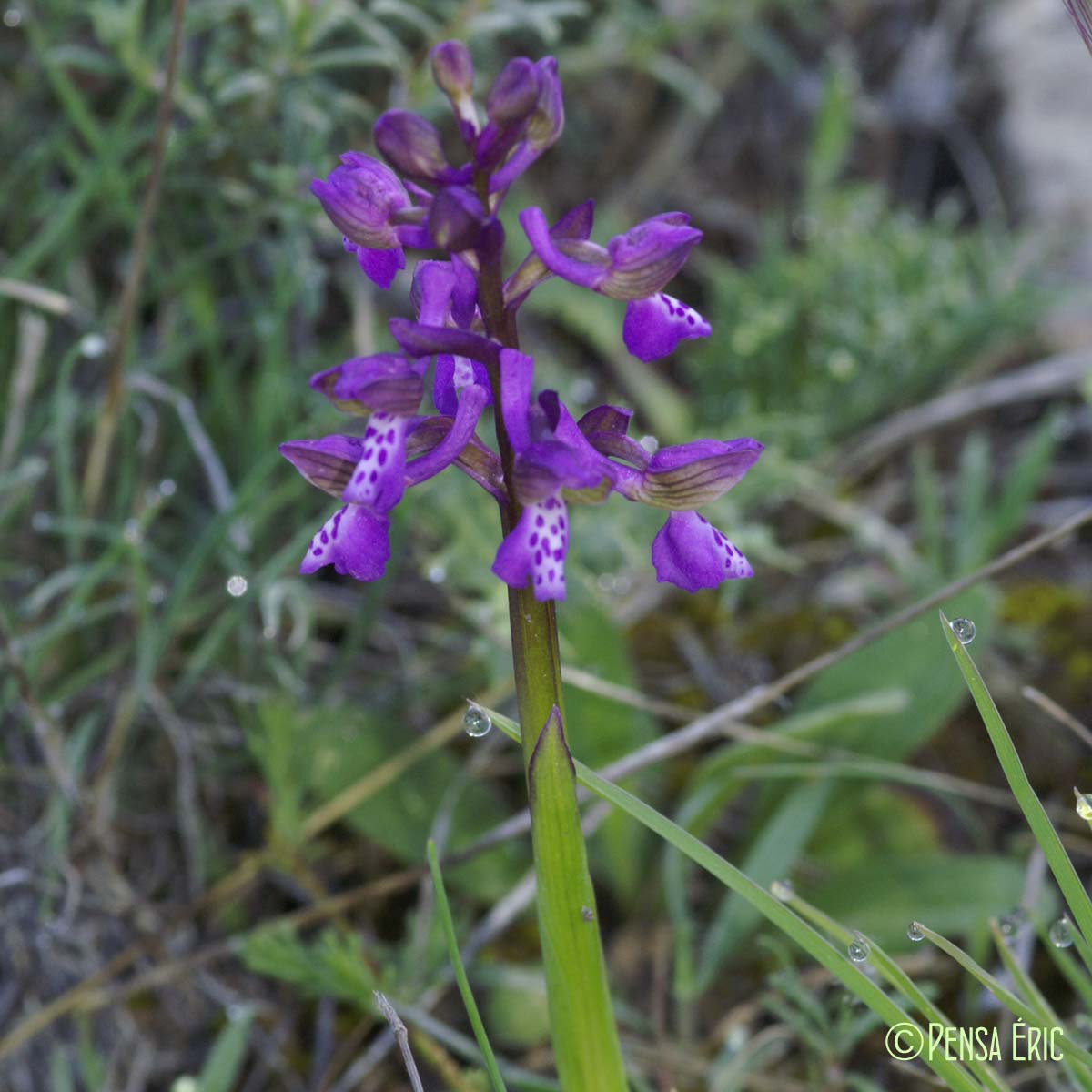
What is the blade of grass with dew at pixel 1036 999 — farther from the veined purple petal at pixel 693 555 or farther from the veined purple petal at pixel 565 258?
the veined purple petal at pixel 565 258

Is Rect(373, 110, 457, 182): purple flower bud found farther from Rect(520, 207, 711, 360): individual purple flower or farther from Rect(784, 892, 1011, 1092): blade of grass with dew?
Rect(784, 892, 1011, 1092): blade of grass with dew

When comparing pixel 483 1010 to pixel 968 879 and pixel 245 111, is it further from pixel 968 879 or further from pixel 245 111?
pixel 245 111

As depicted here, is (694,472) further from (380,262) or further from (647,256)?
(380,262)

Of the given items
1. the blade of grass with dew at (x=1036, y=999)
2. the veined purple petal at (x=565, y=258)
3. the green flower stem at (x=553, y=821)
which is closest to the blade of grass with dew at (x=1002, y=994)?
the blade of grass with dew at (x=1036, y=999)

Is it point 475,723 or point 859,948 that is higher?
point 475,723

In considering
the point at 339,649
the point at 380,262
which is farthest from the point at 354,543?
the point at 339,649
